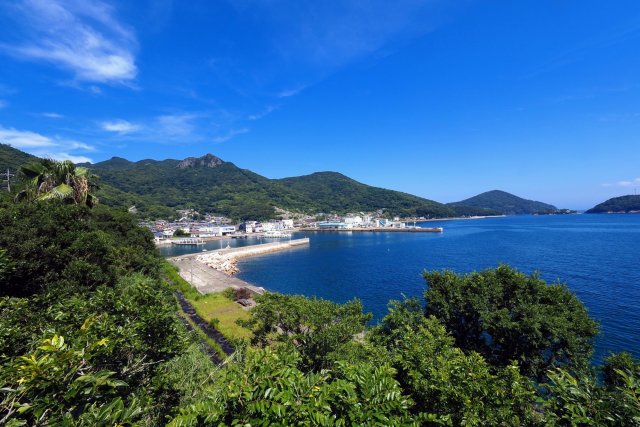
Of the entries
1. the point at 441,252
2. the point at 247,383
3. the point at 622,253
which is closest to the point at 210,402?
the point at 247,383

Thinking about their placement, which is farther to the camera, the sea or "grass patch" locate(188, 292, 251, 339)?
the sea

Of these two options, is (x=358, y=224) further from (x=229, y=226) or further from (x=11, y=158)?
(x=11, y=158)

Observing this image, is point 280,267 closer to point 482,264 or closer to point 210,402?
point 482,264

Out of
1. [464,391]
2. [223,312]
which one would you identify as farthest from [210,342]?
[464,391]

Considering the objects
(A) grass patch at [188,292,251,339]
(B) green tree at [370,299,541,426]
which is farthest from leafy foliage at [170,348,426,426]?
(A) grass patch at [188,292,251,339]

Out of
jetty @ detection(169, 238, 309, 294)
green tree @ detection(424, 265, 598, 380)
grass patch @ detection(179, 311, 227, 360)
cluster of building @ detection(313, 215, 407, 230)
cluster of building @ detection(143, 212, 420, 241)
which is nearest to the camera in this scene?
green tree @ detection(424, 265, 598, 380)

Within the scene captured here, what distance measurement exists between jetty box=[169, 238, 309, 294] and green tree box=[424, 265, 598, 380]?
24.6 metres

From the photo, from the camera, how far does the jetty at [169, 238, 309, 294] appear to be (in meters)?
38.1

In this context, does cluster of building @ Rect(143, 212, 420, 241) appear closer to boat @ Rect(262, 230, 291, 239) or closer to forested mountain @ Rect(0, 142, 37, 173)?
boat @ Rect(262, 230, 291, 239)

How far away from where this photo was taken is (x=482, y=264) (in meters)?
48.7

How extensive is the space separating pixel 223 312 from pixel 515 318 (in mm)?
23410

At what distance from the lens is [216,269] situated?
171 ft

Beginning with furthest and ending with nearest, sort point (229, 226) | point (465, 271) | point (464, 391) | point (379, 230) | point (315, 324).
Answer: point (379, 230), point (229, 226), point (465, 271), point (315, 324), point (464, 391)

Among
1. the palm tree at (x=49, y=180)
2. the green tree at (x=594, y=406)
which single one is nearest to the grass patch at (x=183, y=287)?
the palm tree at (x=49, y=180)
